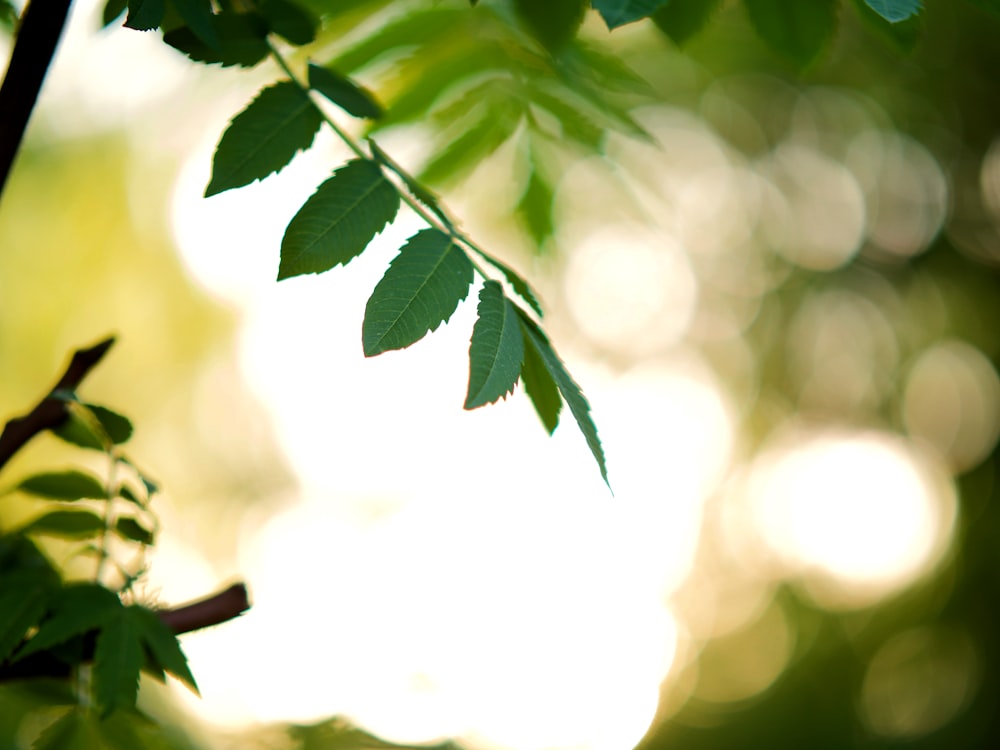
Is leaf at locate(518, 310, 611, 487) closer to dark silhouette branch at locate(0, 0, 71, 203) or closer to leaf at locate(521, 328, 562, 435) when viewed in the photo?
leaf at locate(521, 328, 562, 435)

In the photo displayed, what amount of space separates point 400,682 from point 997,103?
815cm

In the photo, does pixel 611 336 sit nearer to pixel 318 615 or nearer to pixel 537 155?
pixel 318 615

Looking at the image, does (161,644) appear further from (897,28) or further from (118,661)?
(897,28)

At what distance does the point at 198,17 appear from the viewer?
2.05 ft

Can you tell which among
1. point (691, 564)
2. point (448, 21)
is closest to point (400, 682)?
point (448, 21)

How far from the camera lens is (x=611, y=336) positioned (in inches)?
354

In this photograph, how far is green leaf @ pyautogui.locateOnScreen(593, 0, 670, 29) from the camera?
1.94 feet

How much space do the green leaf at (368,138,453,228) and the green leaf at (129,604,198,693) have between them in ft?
1.35

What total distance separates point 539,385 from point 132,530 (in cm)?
43

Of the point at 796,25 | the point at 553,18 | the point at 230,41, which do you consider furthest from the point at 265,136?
the point at 796,25

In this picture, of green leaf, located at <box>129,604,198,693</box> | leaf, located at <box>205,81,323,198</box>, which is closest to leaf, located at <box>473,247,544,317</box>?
leaf, located at <box>205,81,323,198</box>

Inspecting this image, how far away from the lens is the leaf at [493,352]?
55 centimetres

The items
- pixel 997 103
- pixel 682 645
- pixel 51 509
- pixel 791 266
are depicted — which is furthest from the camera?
pixel 682 645

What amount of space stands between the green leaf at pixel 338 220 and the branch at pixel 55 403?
21 cm
